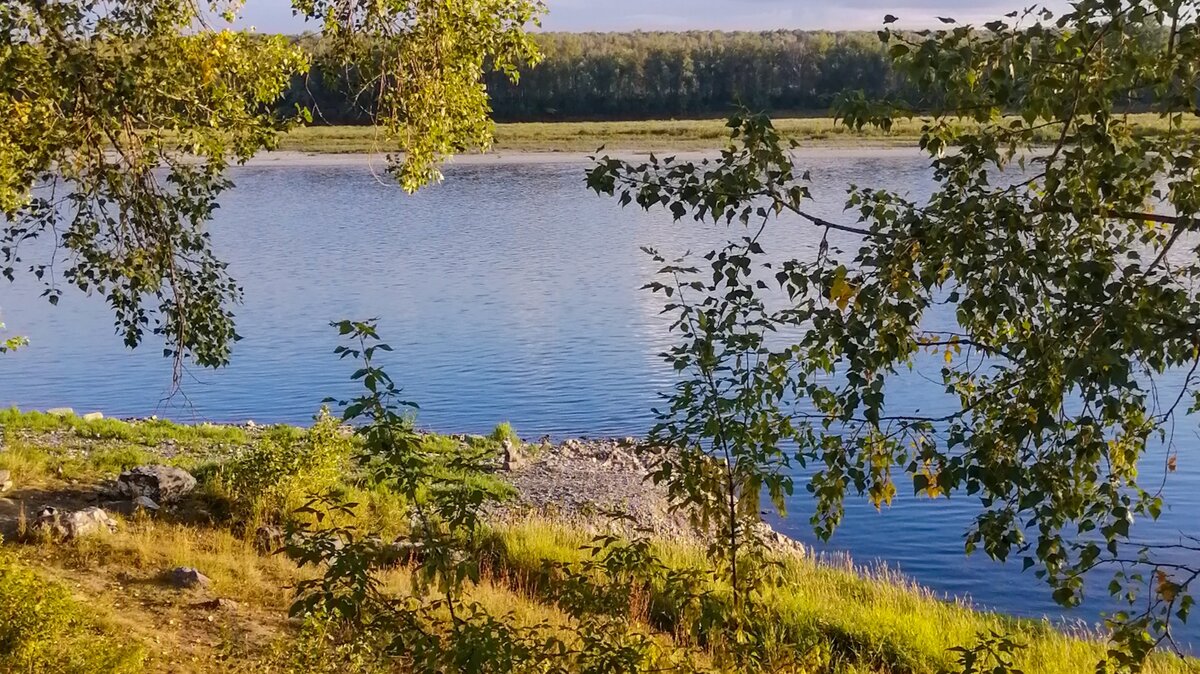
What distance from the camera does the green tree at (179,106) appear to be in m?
6.64

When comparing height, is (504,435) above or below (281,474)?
below

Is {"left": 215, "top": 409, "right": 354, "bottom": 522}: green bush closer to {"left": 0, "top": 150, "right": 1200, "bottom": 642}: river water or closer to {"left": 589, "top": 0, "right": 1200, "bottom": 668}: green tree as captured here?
{"left": 0, "top": 150, "right": 1200, "bottom": 642}: river water

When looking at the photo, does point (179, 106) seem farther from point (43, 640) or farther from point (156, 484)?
point (156, 484)

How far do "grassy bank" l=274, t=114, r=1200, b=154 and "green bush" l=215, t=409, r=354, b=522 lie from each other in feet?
183

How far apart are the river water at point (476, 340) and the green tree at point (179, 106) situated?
838 mm

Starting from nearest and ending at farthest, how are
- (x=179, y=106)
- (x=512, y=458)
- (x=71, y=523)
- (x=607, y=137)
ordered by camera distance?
1. (x=179, y=106)
2. (x=71, y=523)
3. (x=512, y=458)
4. (x=607, y=137)

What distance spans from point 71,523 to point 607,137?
232 feet

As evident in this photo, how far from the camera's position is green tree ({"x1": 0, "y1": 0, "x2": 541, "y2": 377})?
6637 millimetres

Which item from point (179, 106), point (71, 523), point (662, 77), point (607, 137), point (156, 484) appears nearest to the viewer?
point (179, 106)

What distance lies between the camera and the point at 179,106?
744cm

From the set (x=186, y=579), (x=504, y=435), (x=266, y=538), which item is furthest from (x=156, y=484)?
(x=504, y=435)

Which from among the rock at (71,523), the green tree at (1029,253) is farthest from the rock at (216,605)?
the green tree at (1029,253)

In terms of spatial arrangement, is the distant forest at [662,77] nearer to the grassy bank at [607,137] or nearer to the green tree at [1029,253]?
the grassy bank at [607,137]

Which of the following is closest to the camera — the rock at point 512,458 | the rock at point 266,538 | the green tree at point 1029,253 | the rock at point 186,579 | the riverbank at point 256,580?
the green tree at point 1029,253
